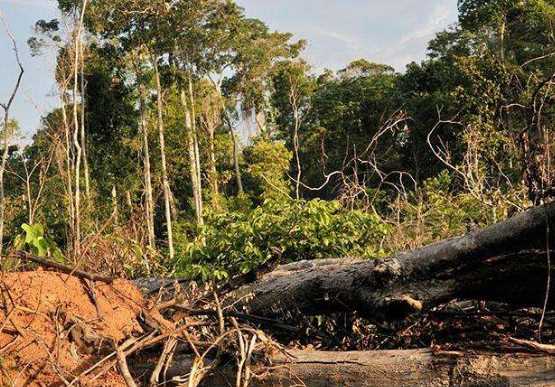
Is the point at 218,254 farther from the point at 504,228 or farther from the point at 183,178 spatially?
the point at 183,178

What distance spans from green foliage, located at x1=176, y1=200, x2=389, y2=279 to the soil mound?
2.01 meters

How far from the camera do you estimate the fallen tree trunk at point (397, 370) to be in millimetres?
2900

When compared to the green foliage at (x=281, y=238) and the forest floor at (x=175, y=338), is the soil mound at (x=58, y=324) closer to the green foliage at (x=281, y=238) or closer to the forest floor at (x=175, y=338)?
the forest floor at (x=175, y=338)

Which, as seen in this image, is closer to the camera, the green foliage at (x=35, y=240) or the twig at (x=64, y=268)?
the twig at (x=64, y=268)

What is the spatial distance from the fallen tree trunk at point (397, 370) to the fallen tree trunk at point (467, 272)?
0.30 meters

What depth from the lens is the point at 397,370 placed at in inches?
123

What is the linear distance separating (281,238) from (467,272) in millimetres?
2934

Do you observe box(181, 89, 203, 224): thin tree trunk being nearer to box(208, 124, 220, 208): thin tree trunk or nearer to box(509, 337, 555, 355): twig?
box(208, 124, 220, 208): thin tree trunk

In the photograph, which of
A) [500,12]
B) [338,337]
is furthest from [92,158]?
[338,337]

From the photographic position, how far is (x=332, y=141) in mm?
31516

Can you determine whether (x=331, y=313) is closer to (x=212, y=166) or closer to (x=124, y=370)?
(x=124, y=370)

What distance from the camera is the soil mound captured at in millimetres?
3227

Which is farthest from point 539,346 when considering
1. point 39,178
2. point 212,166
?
point 212,166

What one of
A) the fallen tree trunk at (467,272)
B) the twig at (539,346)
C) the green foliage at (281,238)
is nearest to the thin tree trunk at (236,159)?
the green foliage at (281,238)
